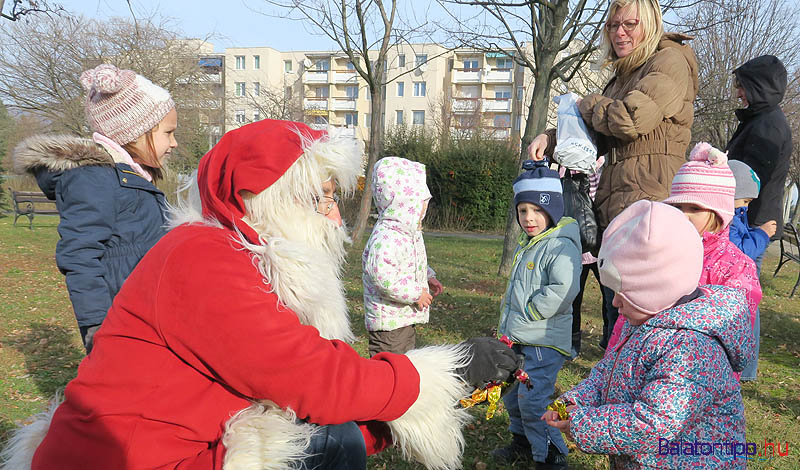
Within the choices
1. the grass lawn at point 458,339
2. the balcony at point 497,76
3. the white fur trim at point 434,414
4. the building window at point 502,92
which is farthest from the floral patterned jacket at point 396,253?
the building window at point 502,92

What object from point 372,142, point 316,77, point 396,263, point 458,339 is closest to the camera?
point 396,263

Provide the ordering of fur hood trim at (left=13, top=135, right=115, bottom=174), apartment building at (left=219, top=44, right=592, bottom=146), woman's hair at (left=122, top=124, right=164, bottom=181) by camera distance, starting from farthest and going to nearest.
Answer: apartment building at (left=219, top=44, right=592, bottom=146)
woman's hair at (left=122, top=124, right=164, bottom=181)
fur hood trim at (left=13, top=135, right=115, bottom=174)

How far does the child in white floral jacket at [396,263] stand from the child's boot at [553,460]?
3.54 feet

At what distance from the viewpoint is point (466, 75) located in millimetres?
55438

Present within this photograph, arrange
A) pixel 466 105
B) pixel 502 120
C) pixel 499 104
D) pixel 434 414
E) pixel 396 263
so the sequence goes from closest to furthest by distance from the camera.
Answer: pixel 434 414 < pixel 396 263 < pixel 466 105 < pixel 502 120 < pixel 499 104

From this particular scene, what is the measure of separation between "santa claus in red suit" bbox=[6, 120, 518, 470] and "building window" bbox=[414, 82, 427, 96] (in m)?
54.3

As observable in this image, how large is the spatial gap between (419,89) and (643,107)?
53298 mm

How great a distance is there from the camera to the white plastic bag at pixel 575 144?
3.27 meters

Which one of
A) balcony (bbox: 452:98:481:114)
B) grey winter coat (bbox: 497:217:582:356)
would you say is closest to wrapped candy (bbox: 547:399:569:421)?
grey winter coat (bbox: 497:217:582:356)

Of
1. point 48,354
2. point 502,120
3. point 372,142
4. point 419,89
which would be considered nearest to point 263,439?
point 48,354

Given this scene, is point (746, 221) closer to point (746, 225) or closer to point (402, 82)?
point (746, 225)

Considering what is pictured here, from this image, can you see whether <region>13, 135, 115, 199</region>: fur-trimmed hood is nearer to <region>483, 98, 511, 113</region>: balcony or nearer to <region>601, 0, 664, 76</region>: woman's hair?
<region>601, 0, 664, 76</region>: woman's hair

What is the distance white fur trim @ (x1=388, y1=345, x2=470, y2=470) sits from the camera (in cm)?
175

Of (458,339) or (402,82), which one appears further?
(402,82)
